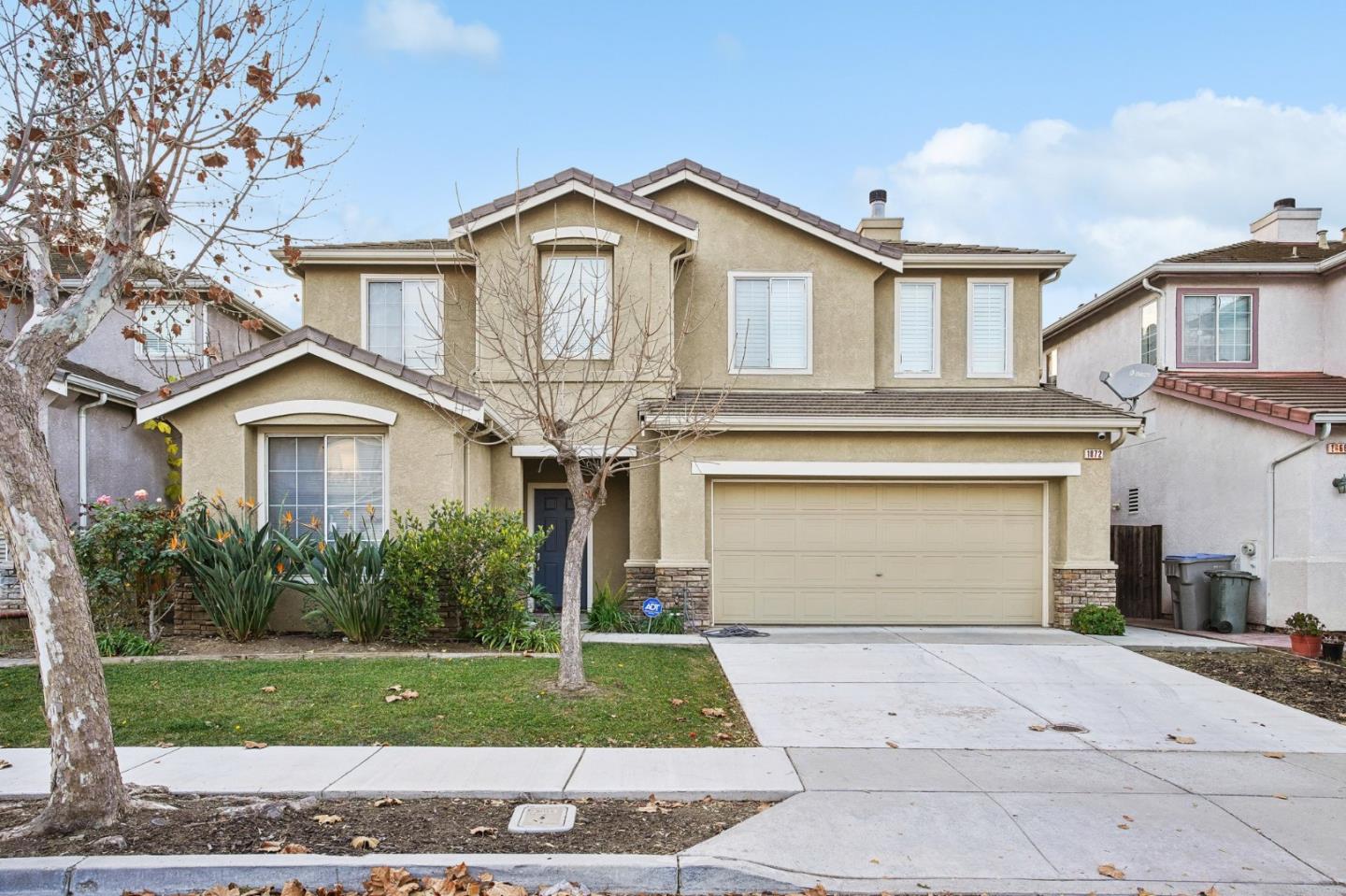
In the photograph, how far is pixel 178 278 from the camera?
6.66m

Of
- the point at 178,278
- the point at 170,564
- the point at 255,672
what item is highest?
the point at 178,278

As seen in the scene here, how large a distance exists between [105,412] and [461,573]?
812 cm

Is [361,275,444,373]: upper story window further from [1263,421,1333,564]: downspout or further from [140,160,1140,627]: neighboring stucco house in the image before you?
[1263,421,1333,564]: downspout

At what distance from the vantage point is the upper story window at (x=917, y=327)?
48.0 feet

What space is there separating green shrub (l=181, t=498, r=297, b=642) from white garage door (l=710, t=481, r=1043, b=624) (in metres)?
5.98

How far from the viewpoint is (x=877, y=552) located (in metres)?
12.9

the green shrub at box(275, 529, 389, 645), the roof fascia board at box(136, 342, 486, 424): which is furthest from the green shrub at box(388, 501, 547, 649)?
the roof fascia board at box(136, 342, 486, 424)

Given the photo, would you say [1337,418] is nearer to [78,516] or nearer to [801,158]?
[801,158]

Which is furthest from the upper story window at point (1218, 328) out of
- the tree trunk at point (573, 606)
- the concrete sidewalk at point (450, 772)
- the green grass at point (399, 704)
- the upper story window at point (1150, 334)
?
the concrete sidewalk at point (450, 772)

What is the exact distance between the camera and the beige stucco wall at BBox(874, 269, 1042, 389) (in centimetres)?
1459

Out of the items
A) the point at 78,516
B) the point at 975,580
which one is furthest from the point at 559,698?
the point at 78,516

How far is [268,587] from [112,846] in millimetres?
6006

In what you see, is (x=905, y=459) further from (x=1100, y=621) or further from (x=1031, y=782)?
(x=1031, y=782)

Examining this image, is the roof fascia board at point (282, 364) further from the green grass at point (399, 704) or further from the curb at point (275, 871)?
the curb at point (275, 871)
